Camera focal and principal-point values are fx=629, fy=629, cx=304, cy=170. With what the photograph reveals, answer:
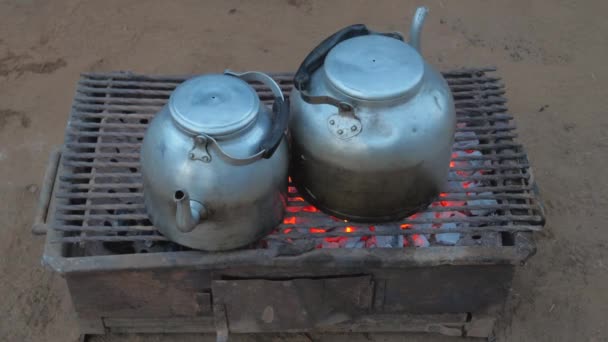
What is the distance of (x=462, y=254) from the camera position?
7.06 ft

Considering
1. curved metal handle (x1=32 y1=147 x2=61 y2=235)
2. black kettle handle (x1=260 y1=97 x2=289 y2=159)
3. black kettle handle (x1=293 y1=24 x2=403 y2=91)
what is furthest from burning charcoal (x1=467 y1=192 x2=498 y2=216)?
curved metal handle (x1=32 y1=147 x2=61 y2=235)

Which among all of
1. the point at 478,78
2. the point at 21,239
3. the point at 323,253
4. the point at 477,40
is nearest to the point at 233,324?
the point at 323,253

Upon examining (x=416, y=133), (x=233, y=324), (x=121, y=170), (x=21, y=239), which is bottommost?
(x=21, y=239)

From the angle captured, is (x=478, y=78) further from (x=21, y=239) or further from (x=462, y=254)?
(x=21, y=239)

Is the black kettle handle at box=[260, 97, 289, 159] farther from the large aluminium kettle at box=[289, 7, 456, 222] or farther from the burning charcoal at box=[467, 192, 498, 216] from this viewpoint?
the burning charcoal at box=[467, 192, 498, 216]

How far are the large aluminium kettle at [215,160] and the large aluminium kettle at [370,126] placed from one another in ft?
0.38

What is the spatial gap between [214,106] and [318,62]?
424 millimetres

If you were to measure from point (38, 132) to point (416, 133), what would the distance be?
7.99 ft

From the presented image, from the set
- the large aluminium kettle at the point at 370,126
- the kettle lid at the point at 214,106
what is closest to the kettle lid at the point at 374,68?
the large aluminium kettle at the point at 370,126

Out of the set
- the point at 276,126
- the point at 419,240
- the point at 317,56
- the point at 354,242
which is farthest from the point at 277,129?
the point at 419,240

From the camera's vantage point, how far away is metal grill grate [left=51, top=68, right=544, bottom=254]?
2.23 meters

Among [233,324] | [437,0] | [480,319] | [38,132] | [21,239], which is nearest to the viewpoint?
[233,324]

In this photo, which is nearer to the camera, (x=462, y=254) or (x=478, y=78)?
(x=462, y=254)

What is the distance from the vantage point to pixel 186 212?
181 centimetres
